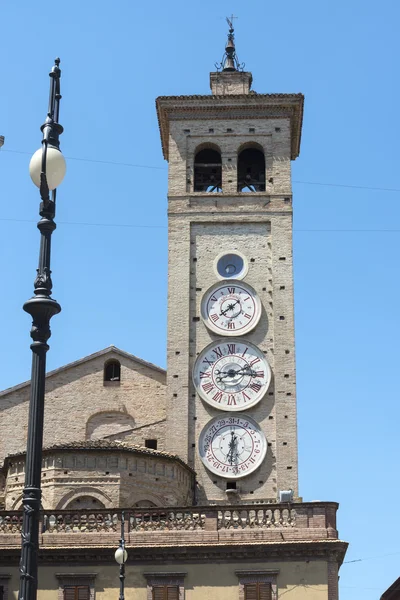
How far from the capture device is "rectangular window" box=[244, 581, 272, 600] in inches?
1111

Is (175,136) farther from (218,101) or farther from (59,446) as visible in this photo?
(59,446)

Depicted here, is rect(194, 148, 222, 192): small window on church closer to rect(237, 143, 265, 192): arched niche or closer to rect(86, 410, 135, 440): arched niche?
rect(237, 143, 265, 192): arched niche

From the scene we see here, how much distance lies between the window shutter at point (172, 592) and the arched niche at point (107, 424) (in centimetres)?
993

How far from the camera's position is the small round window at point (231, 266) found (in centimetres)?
3812

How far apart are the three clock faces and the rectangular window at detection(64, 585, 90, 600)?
309 inches

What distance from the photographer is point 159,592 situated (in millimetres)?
28453

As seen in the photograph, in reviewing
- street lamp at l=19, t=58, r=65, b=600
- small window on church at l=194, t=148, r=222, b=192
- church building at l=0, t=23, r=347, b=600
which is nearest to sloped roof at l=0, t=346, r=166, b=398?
church building at l=0, t=23, r=347, b=600

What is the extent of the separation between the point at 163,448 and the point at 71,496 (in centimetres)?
523

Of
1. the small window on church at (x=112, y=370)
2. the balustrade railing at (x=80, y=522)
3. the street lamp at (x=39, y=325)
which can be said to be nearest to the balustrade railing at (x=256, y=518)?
the balustrade railing at (x=80, y=522)

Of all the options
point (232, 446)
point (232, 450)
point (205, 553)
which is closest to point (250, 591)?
point (205, 553)

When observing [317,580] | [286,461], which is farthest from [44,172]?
[286,461]

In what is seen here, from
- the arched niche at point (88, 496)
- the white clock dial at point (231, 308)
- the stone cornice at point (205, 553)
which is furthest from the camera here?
the white clock dial at point (231, 308)

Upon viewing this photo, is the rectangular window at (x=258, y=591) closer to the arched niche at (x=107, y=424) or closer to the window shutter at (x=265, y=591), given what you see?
the window shutter at (x=265, y=591)

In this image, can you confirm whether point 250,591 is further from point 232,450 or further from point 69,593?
point 232,450
